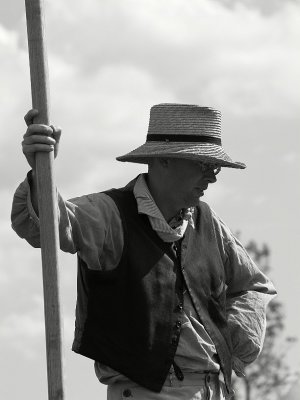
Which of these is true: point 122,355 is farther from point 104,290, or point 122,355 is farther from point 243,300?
point 243,300

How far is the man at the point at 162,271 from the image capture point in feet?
19.0

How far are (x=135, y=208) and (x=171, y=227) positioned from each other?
20 cm

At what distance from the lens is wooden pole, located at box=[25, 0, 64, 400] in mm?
5082

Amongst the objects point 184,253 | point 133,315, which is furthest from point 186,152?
point 133,315

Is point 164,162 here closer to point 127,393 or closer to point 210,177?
→ point 210,177

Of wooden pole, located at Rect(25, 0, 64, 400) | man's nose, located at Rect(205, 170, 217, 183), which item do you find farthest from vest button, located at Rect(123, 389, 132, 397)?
man's nose, located at Rect(205, 170, 217, 183)

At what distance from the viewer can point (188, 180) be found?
6004 millimetres

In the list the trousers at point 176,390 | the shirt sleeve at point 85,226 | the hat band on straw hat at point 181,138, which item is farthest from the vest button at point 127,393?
the hat band on straw hat at point 181,138

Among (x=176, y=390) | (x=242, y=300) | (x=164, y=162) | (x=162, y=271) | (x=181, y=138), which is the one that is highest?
(x=181, y=138)

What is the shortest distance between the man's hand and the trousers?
1.23 metres

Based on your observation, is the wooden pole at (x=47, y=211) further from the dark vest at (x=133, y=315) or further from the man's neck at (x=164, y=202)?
the man's neck at (x=164, y=202)

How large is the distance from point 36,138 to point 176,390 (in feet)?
4.70

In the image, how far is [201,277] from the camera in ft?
20.0

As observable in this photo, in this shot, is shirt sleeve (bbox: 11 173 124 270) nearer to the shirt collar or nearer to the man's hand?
the shirt collar
